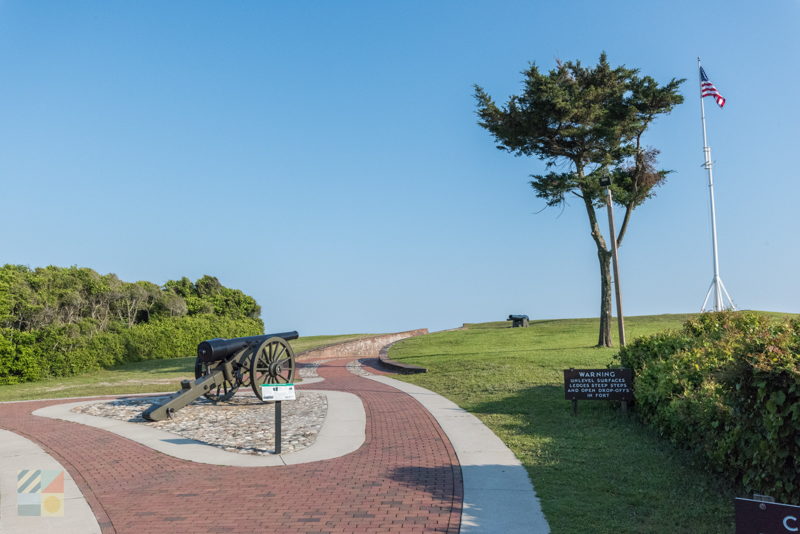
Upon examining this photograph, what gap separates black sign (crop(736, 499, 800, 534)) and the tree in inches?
863

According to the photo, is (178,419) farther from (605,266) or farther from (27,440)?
(605,266)

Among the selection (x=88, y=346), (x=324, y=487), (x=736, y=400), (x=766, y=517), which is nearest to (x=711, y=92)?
(x=736, y=400)

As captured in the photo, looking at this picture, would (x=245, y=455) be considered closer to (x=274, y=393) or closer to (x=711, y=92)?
(x=274, y=393)

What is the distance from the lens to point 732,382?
19.7ft

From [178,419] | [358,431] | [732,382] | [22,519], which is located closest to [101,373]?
[178,419]

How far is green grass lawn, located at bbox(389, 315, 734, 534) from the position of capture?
6.14m

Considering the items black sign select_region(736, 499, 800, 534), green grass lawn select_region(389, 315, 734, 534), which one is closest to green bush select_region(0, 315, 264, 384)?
green grass lawn select_region(389, 315, 734, 534)

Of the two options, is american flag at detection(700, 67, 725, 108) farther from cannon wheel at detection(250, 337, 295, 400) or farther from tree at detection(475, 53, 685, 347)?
cannon wheel at detection(250, 337, 295, 400)

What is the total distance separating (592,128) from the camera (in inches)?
999

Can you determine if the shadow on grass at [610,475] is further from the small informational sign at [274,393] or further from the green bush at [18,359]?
the green bush at [18,359]

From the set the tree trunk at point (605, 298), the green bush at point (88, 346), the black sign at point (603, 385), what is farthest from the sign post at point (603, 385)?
the green bush at point (88, 346)

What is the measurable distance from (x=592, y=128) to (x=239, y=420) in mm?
19617

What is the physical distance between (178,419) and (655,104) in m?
22.9

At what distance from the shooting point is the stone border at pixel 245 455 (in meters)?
8.89
